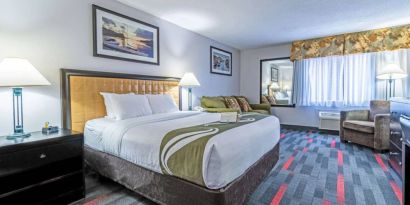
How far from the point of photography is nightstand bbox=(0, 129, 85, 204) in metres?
1.64

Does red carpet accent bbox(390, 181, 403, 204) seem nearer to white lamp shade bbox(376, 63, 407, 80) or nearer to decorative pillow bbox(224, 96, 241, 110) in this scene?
white lamp shade bbox(376, 63, 407, 80)

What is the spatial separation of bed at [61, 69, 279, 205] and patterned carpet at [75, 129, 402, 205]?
174 millimetres

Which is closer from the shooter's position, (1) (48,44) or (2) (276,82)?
(1) (48,44)

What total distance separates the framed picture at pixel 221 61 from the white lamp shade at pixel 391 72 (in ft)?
11.2

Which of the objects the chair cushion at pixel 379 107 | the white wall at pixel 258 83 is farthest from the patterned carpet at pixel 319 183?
the white wall at pixel 258 83

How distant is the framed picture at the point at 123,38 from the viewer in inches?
111

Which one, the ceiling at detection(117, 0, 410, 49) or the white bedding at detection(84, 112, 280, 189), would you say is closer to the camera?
the white bedding at detection(84, 112, 280, 189)

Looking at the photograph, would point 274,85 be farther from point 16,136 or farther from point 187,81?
point 16,136

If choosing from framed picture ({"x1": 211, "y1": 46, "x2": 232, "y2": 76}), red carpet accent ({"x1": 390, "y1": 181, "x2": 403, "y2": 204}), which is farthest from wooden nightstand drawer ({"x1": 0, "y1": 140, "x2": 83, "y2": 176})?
framed picture ({"x1": 211, "y1": 46, "x2": 232, "y2": 76})

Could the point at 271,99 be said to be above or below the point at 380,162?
above

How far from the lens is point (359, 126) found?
374 centimetres

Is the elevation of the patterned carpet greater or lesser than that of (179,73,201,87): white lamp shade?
lesser

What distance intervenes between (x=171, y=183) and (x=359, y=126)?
12.3ft

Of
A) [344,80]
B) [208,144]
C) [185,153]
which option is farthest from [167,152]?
[344,80]
